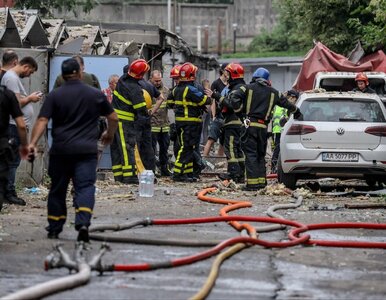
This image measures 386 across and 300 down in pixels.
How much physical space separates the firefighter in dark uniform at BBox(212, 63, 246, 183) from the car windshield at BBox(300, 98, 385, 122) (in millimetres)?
1355

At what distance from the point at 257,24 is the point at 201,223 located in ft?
191

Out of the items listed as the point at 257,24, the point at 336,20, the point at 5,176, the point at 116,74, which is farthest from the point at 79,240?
the point at 257,24

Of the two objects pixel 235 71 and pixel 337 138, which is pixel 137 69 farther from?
pixel 337 138

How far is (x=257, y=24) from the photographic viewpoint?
7025 centimetres

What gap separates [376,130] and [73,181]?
7428 millimetres

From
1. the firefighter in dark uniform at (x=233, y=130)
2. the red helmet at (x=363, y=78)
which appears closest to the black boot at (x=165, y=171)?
the firefighter in dark uniform at (x=233, y=130)

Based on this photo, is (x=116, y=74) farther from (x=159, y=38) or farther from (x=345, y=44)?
(x=345, y=44)

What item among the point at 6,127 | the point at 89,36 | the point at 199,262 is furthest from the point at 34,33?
the point at 199,262

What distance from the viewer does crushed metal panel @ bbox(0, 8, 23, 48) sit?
19.1 metres

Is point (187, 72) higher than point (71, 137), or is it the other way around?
point (71, 137)

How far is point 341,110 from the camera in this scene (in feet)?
57.7

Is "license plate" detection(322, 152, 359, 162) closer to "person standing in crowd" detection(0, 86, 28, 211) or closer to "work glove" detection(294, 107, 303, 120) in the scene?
"work glove" detection(294, 107, 303, 120)

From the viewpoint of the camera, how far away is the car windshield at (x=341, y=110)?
17578 mm

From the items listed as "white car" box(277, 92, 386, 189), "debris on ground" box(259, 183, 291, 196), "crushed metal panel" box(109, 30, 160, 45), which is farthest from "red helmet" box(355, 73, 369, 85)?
"crushed metal panel" box(109, 30, 160, 45)
